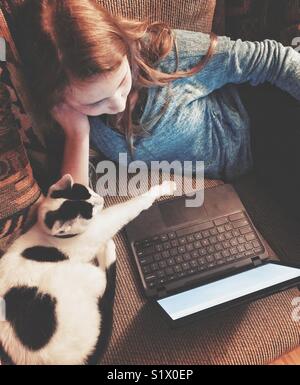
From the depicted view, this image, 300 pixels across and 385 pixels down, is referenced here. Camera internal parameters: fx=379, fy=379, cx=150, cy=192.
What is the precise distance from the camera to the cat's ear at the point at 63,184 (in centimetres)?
78

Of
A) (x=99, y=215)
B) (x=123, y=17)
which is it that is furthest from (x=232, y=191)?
(x=123, y=17)

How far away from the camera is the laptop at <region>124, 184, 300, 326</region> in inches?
29.1

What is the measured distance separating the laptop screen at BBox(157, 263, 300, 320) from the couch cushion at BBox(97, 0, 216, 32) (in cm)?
52

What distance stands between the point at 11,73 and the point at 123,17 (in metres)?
0.23

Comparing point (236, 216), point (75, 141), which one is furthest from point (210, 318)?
point (75, 141)

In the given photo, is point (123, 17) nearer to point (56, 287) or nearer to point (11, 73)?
point (11, 73)

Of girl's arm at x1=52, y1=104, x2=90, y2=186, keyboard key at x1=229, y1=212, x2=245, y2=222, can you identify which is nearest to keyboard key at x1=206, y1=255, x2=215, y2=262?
keyboard key at x1=229, y1=212, x2=245, y2=222

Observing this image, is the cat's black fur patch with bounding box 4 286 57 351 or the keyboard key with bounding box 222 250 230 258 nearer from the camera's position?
the cat's black fur patch with bounding box 4 286 57 351

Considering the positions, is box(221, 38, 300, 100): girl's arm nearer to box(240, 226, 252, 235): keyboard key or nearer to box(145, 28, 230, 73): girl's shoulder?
box(145, 28, 230, 73): girl's shoulder

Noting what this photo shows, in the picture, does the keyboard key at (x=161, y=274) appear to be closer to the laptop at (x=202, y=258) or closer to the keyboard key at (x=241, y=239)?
the laptop at (x=202, y=258)

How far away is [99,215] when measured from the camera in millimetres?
839

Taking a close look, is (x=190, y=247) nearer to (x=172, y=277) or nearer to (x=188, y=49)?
(x=172, y=277)

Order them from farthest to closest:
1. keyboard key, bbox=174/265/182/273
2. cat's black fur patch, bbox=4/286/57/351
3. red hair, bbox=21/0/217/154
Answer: keyboard key, bbox=174/265/182/273 < cat's black fur patch, bbox=4/286/57/351 < red hair, bbox=21/0/217/154

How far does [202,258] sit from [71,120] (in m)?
0.40
